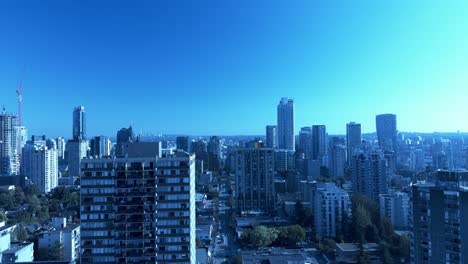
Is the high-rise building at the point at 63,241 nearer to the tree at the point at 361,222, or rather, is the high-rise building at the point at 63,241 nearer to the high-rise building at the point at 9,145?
the tree at the point at 361,222

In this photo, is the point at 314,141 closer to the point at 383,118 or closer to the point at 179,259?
the point at 383,118

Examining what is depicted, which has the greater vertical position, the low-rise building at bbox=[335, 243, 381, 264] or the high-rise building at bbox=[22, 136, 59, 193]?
the high-rise building at bbox=[22, 136, 59, 193]

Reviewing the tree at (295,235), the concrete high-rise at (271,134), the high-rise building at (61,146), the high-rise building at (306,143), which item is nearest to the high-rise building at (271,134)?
the concrete high-rise at (271,134)

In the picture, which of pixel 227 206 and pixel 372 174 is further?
pixel 227 206

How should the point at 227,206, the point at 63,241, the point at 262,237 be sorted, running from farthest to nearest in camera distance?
the point at 227,206, the point at 262,237, the point at 63,241

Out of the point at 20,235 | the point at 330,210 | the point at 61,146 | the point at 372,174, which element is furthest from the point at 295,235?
the point at 61,146

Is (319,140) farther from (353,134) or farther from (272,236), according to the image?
(272,236)

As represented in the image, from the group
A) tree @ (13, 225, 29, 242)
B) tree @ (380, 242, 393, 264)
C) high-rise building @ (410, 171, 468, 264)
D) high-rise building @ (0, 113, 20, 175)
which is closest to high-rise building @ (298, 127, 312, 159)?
high-rise building @ (0, 113, 20, 175)

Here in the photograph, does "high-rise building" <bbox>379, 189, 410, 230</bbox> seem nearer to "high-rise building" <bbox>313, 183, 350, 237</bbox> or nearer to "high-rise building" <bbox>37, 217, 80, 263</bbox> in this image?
"high-rise building" <bbox>313, 183, 350, 237</bbox>
